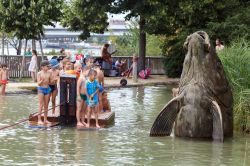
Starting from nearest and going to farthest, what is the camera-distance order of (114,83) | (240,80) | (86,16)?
(240,80)
(114,83)
(86,16)

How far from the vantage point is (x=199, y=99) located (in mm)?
14578

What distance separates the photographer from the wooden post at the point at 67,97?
17.4 m

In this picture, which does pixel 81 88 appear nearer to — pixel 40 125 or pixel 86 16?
pixel 40 125

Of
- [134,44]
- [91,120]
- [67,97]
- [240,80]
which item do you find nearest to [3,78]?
[67,97]

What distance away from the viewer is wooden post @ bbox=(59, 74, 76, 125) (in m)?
17.4

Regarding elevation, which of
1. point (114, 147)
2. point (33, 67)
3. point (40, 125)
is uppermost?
point (33, 67)

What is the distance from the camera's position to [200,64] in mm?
14734

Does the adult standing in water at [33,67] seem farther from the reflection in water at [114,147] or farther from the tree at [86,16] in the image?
the reflection in water at [114,147]

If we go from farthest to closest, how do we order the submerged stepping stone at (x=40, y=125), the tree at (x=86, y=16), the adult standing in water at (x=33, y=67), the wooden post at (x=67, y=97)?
the tree at (x=86, y=16)
the adult standing in water at (x=33, y=67)
the wooden post at (x=67, y=97)
the submerged stepping stone at (x=40, y=125)

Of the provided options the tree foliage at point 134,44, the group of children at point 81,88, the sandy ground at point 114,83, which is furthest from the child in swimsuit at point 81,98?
the tree foliage at point 134,44

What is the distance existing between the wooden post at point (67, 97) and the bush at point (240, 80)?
375 cm

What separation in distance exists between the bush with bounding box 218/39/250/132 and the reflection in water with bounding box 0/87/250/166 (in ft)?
1.58

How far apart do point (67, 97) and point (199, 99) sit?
4164mm

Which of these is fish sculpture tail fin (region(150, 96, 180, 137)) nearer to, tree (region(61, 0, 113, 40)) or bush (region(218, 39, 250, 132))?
bush (region(218, 39, 250, 132))
